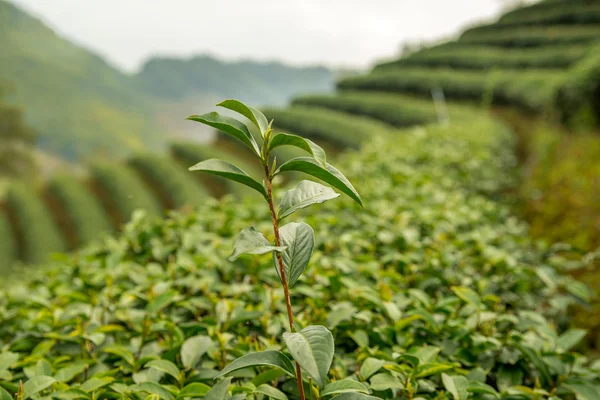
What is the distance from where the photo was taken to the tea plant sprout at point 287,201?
75cm

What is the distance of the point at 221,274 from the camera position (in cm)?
175

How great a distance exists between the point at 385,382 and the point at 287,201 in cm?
48

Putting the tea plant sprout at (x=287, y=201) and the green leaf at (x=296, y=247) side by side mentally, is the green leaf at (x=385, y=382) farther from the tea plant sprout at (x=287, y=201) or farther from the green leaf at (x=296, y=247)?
the green leaf at (x=296, y=247)

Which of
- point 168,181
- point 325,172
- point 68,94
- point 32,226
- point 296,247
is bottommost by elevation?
Result: point 32,226

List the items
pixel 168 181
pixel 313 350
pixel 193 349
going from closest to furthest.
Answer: pixel 313 350 → pixel 193 349 → pixel 168 181

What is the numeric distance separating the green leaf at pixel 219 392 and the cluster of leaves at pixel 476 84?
9452 millimetres

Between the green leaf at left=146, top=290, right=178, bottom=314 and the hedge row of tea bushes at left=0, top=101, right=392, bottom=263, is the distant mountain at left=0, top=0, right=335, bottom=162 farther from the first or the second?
the green leaf at left=146, top=290, right=178, bottom=314

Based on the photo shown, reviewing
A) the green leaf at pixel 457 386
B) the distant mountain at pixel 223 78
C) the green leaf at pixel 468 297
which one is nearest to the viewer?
the green leaf at pixel 457 386

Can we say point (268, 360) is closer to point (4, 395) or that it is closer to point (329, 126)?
point (4, 395)

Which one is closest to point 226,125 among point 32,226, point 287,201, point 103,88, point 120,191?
point 287,201

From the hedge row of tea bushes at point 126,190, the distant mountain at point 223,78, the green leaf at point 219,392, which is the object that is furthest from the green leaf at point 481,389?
the distant mountain at point 223,78

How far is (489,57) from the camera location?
17.1m

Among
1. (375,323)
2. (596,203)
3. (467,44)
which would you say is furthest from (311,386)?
(467,44)

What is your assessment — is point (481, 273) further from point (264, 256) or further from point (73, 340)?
point (73, 340)
